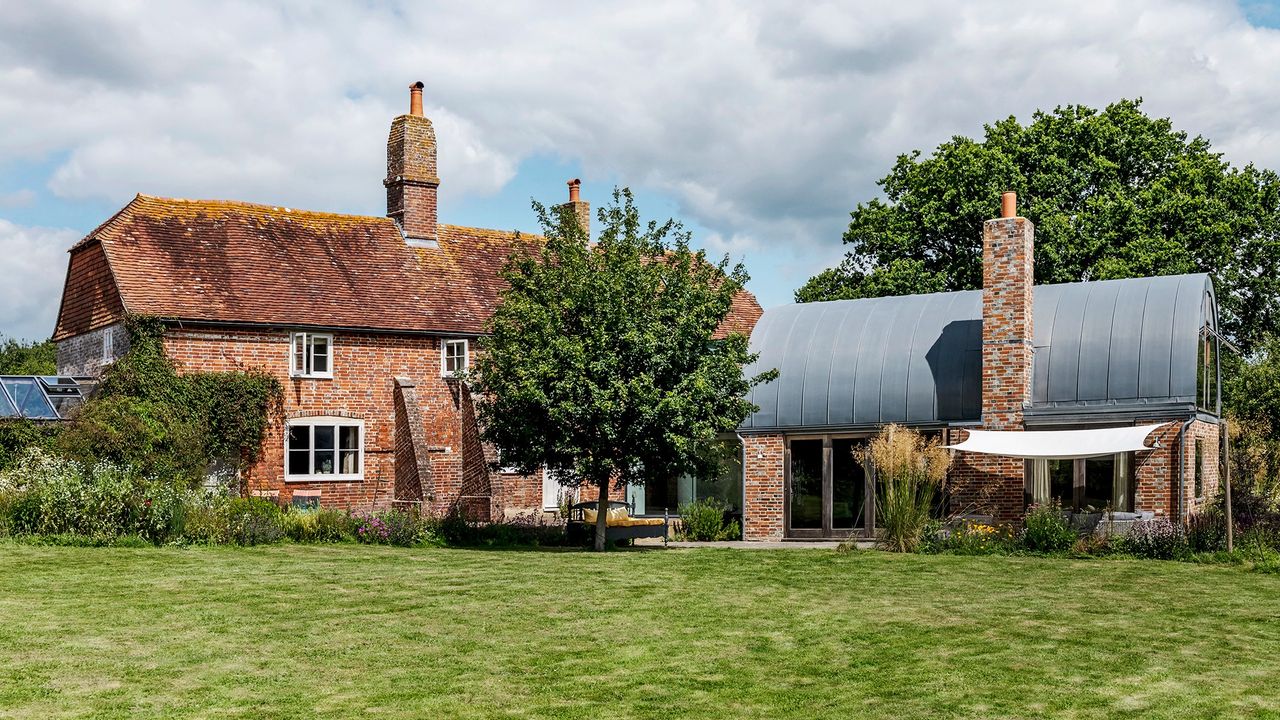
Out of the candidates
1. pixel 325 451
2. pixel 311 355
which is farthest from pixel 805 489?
pixel 311 355

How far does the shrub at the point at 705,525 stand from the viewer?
27.2 meters

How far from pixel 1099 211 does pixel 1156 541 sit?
56.1 ft

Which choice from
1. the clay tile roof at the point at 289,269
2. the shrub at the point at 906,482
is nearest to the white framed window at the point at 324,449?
the clay tile roof at the point at 289,269

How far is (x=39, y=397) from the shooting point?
28812 mm

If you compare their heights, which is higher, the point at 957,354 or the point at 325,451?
the point at 957,354

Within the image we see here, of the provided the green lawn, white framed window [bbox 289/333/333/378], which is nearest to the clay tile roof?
white framed window [bbox 289/333/333/378]

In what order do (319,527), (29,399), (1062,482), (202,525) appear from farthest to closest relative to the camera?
(29,399)
(319,527)
(1062,482)
(202,525)

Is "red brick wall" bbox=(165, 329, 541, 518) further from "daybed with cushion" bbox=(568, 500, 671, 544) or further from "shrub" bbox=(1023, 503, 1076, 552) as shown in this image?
"shrub" bbox=(1023, 503, 1076, 552)

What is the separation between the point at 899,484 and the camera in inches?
896

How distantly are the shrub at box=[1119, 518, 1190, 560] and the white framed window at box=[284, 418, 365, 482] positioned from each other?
17460 millimetres

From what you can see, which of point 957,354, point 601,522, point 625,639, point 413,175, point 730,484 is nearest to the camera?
point 625,639

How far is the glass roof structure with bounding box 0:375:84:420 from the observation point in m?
27.8

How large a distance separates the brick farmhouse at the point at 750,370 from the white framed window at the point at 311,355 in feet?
0.18

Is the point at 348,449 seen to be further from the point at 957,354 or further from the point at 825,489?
the point at 957,354
